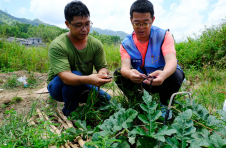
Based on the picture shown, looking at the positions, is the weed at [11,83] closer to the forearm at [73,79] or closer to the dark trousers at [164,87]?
the forearm at [73,79]

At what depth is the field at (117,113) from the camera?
0.94 meters

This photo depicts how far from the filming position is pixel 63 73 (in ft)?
6.04

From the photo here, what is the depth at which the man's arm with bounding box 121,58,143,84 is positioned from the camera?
1.64m

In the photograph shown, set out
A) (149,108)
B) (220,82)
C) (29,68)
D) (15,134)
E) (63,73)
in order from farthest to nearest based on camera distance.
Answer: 1. (29,68)
2. (220,82)
3. (63,73)
4. (15,134)
5. (149,108)

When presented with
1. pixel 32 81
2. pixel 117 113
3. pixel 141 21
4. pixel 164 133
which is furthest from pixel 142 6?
pixel 32 81

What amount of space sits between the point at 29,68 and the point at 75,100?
10.1 ft

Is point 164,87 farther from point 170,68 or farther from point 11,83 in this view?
point 11,83

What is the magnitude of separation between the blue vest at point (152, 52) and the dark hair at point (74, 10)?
71cm

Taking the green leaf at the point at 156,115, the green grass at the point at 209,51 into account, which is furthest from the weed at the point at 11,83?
the green grass at the point at 209,51

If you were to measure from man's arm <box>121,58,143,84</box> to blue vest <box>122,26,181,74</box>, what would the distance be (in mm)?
121

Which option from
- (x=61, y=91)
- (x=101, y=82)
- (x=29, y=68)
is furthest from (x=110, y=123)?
(x=29, y=68)

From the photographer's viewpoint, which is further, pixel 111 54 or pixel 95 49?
pixel 111 54

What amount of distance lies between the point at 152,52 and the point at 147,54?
0.23 ft

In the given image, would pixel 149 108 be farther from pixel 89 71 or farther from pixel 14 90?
pixel 14 90
